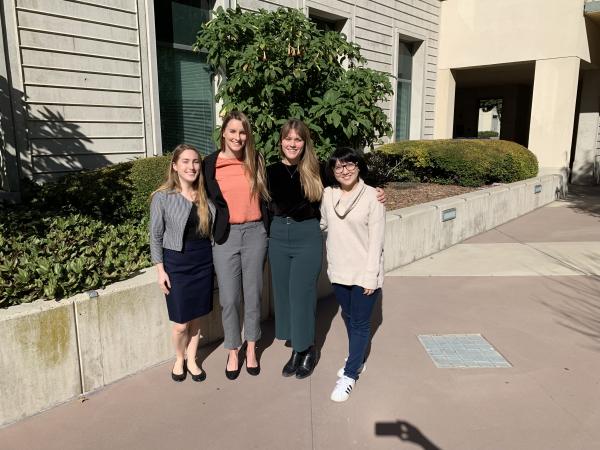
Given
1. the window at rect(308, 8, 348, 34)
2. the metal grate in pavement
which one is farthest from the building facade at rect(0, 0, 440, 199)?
the metal grate in pavement

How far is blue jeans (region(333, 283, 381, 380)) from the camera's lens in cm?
319

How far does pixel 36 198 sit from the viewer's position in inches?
222

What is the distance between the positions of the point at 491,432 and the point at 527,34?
43.1ft

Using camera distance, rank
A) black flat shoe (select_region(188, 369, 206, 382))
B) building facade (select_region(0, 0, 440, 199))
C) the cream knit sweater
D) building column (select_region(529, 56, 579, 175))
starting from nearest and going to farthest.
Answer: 1. the cream knit sweater
2. black flat shoe (select_region(188, 369, 206, 382))
3. building facade (select_region(0, 0, 440, 199))
4. building column (select_region(529, 56, 579, 175))

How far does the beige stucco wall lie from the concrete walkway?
408 inches

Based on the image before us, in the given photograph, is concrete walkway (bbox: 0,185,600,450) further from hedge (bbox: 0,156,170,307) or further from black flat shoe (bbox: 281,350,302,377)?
hedge (bbox: 0,156,170,307)

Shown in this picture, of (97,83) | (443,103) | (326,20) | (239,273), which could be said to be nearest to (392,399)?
(239,273)

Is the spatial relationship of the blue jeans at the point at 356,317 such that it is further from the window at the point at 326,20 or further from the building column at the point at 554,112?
the building column at the point at 554,112

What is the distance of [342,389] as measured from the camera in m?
3.21

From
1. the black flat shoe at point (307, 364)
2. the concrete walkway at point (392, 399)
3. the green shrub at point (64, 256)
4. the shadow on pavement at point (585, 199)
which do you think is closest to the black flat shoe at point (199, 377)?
the concrete walkway at point (392, 399)

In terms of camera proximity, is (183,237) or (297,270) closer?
(183,237)

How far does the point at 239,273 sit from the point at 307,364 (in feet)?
2.85

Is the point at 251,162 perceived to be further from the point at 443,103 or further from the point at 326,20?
the point at 443,103

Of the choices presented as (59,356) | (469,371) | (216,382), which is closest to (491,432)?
(469,371)
